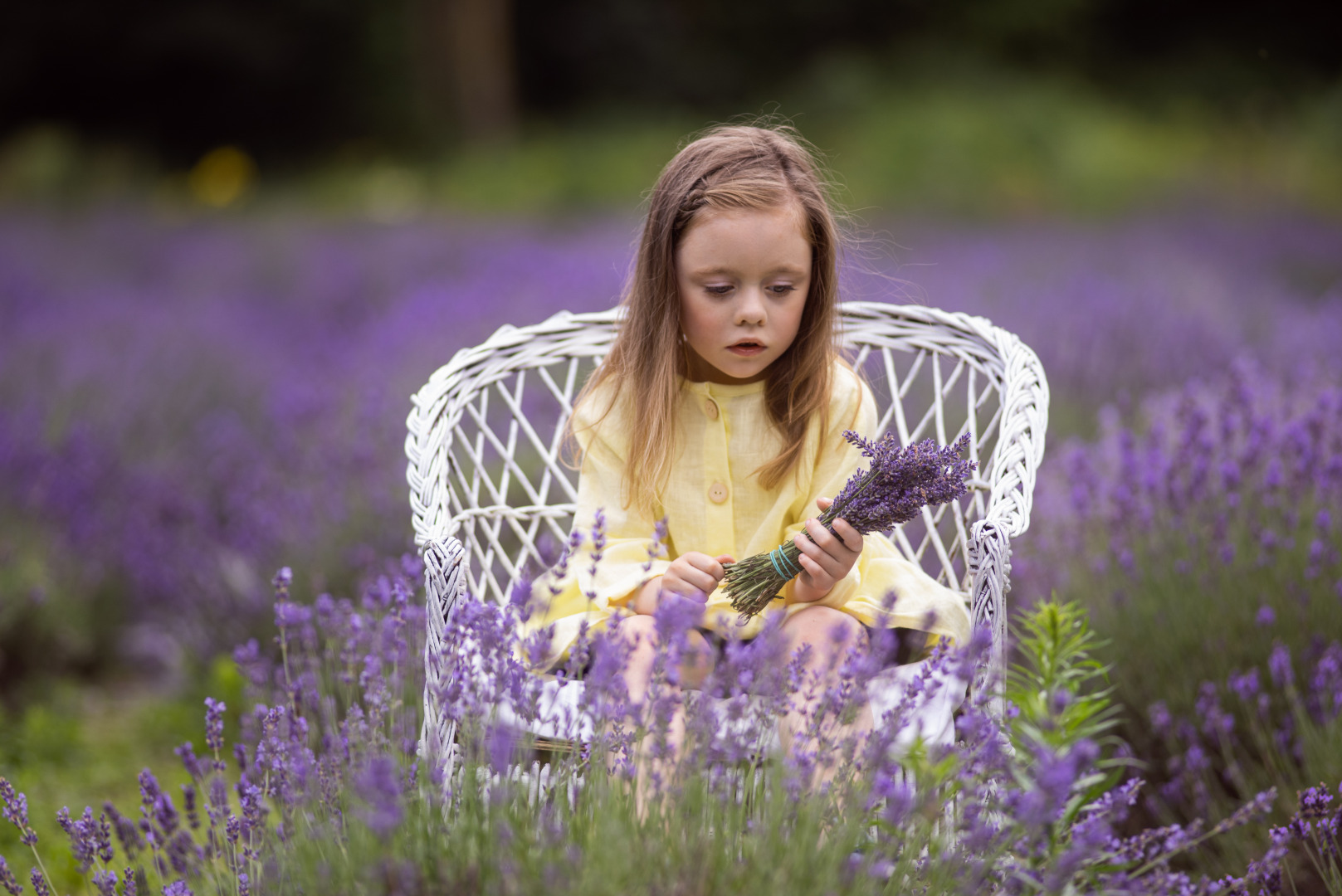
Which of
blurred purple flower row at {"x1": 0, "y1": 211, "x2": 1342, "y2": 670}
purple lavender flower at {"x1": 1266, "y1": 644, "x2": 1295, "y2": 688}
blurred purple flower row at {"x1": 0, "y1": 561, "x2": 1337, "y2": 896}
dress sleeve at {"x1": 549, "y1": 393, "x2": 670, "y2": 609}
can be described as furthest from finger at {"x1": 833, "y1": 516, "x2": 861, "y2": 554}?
purple lavender flower at {"x1": 1266, "y1": 644, "x2": 1295, "y2": 688}

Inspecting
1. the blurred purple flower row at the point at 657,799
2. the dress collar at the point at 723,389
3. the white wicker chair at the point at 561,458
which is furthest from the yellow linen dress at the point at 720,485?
the blurred purple flower row at the point at 657,799

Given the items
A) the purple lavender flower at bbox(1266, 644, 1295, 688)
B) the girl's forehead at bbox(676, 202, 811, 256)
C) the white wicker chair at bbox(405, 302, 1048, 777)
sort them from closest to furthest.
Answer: the white wicker chair at bbox(405, 302, 1048, 777), the girl's forehead at bbox(676, 202, 811, 256), the purple lavender flower at bbox(1266, 644, 1295, 688)

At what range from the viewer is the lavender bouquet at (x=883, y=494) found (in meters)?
1.48

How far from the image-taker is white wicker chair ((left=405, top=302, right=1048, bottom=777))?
1520mm

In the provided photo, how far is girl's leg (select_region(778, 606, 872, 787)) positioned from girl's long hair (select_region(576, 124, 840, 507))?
0.30 meters

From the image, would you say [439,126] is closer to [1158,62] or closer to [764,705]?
[1158,62]

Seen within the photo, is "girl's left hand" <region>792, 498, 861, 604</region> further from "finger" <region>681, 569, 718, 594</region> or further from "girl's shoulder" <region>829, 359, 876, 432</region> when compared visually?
"girl's shoulder" <region>829, 359, 876, 432</region>

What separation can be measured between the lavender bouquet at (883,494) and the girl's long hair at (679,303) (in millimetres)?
276

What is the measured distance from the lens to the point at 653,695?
120 cm

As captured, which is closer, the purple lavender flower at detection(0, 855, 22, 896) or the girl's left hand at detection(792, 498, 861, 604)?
the purple lavender flower at detection(0, 855, 22, 896)

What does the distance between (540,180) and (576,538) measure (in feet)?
34.6

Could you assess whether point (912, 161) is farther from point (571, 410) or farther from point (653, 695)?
point (653, 695)

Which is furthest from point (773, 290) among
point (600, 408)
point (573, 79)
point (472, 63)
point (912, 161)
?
point (573, 79)

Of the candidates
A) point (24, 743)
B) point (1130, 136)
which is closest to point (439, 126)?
point (1130, 136)
